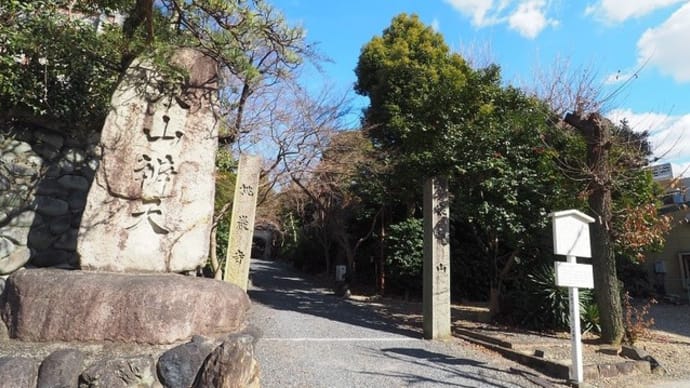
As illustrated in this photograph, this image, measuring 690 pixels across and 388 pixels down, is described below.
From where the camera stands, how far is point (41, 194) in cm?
705

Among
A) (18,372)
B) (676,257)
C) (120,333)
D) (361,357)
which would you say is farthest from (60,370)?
(676,257)

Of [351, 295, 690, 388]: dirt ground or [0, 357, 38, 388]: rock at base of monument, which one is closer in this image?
[0, 357, 38, 388]: rock at base of monument

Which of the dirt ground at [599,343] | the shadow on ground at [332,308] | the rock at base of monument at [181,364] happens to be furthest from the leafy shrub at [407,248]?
the rock at base of monument at [181,364]

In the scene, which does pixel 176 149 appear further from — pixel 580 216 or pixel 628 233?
pixel 628 233

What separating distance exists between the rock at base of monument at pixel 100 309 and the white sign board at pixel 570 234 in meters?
4.70

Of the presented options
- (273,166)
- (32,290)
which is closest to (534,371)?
(32,290)

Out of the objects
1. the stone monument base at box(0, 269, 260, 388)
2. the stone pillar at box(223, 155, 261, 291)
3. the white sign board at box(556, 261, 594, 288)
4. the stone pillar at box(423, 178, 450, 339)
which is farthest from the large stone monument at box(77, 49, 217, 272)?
the white sign board at box(556, 261, 594, 288)

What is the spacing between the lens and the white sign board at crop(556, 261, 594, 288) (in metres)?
5.57

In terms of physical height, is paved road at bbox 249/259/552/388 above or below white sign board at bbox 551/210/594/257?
below

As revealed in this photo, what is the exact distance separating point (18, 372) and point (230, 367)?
185cm

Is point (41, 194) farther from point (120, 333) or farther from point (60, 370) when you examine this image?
point (60, 370)

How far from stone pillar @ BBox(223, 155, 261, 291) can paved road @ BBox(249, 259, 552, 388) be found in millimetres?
1110

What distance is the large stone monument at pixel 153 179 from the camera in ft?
17.9

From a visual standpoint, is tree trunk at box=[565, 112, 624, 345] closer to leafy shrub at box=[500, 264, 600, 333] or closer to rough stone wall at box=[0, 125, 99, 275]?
leafy shrub at box=[500, 264, 600, 333]
